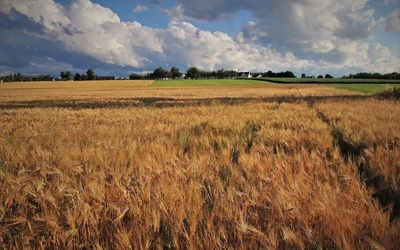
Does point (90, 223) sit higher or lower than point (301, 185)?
lower

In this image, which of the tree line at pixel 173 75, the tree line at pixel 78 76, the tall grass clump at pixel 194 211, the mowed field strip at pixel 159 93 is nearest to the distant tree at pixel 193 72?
the tree line at pixel 173 75

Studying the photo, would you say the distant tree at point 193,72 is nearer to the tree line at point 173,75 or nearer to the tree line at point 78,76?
the tree line at point 173,75

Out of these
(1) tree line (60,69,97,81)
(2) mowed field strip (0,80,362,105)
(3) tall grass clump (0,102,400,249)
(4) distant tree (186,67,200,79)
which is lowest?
(3) tall grass clump (0,102,400,249)

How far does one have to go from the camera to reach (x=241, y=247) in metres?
1.29

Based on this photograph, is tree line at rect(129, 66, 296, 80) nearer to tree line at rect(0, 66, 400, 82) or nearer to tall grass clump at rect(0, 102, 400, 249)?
tree line at rect(0, 66, 400, 82)

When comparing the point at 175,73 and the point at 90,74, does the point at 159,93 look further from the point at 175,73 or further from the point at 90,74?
the point at 175,73

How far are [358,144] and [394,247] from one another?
2.99 m

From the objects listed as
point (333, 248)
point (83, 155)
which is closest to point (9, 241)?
point (83, 155)

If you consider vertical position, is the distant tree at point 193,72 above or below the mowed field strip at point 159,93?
above

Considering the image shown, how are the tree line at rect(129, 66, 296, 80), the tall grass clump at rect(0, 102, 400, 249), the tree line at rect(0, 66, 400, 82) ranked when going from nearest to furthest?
the tall grass clump at rect(0, 102, 400, 249)
the tree line at rect(0, 66, 400, 82)
the tree line at rect(129, 66, 296, 80)

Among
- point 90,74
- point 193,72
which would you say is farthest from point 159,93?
point 193,72

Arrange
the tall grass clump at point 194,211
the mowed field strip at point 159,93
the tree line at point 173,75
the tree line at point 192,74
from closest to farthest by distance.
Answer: the tall grass clump at point 194,211 → the mowed field strip at point 159,93 → the tree line at point 173,75 → the tree line at point 192,74

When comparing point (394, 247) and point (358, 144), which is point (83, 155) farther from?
point (358, 144)

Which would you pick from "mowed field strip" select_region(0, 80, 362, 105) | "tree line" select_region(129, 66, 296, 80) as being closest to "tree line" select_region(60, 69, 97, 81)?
"tree line" select_region(129, 66, 296, 80)
